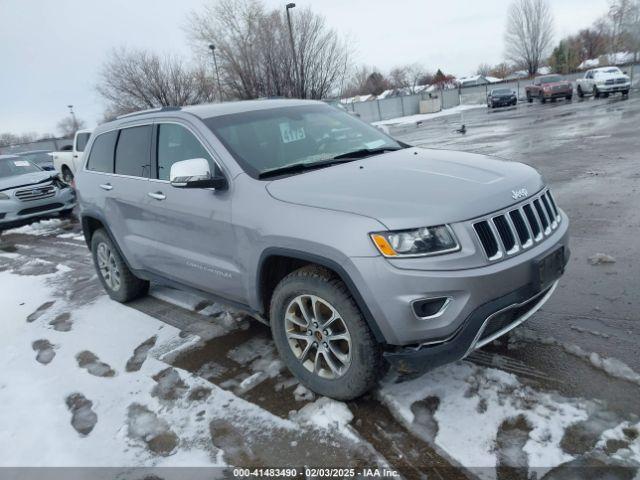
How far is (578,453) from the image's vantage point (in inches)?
98.1

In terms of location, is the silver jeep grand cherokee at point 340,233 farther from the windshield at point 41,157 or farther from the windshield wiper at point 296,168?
the windshield at point 41,157

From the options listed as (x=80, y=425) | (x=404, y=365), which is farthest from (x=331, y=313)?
(x=80, y=425)

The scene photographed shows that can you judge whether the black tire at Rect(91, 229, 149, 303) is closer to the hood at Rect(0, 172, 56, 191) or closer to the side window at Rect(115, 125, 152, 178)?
the side window at Rect(115, 125, 152, 178)

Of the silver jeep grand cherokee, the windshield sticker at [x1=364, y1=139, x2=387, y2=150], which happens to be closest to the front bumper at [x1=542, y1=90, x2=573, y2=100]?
the silver jeep grand cherokee

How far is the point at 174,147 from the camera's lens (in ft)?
13.2

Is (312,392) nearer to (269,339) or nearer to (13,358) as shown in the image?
(269,339)

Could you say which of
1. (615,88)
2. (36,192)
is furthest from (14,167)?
(615,88)

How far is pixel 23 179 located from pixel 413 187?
1086cm

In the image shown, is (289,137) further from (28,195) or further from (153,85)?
(153,85)

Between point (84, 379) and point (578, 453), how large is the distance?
330 centimetres

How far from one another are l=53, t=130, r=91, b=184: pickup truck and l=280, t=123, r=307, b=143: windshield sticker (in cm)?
1277

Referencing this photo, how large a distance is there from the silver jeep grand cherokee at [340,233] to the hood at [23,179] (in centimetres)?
791

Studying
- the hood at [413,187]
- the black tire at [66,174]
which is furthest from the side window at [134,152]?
the black tire at [66,174]

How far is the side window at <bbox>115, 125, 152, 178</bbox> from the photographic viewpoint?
436cm
